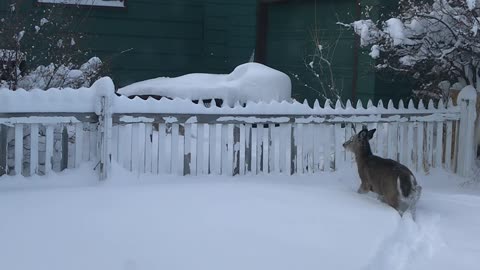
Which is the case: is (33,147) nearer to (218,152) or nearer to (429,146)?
(218,152)

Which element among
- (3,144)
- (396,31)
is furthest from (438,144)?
(3,144)

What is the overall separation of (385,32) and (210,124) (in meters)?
2.93

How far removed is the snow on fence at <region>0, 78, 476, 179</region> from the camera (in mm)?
6645

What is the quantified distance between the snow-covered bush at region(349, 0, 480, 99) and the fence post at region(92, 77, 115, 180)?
3.67 m

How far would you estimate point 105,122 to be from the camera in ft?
22.4

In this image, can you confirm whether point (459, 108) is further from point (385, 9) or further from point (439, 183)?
point (385, 9)

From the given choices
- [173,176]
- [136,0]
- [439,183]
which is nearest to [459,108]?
[439,183]

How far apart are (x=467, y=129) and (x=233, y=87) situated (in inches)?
138

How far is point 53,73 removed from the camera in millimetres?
7727

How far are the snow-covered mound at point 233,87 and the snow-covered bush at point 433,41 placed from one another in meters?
1.83

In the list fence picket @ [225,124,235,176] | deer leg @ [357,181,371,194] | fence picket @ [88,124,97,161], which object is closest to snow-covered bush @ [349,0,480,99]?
deer leg @ [357,181,371,194]

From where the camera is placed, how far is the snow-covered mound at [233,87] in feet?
34.1

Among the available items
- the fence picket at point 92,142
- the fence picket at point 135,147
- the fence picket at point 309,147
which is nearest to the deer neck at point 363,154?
the fence picket at point 309,147

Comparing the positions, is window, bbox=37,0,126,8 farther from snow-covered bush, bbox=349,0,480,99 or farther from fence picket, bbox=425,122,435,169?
fence picket, bbox=425,122,435,169
